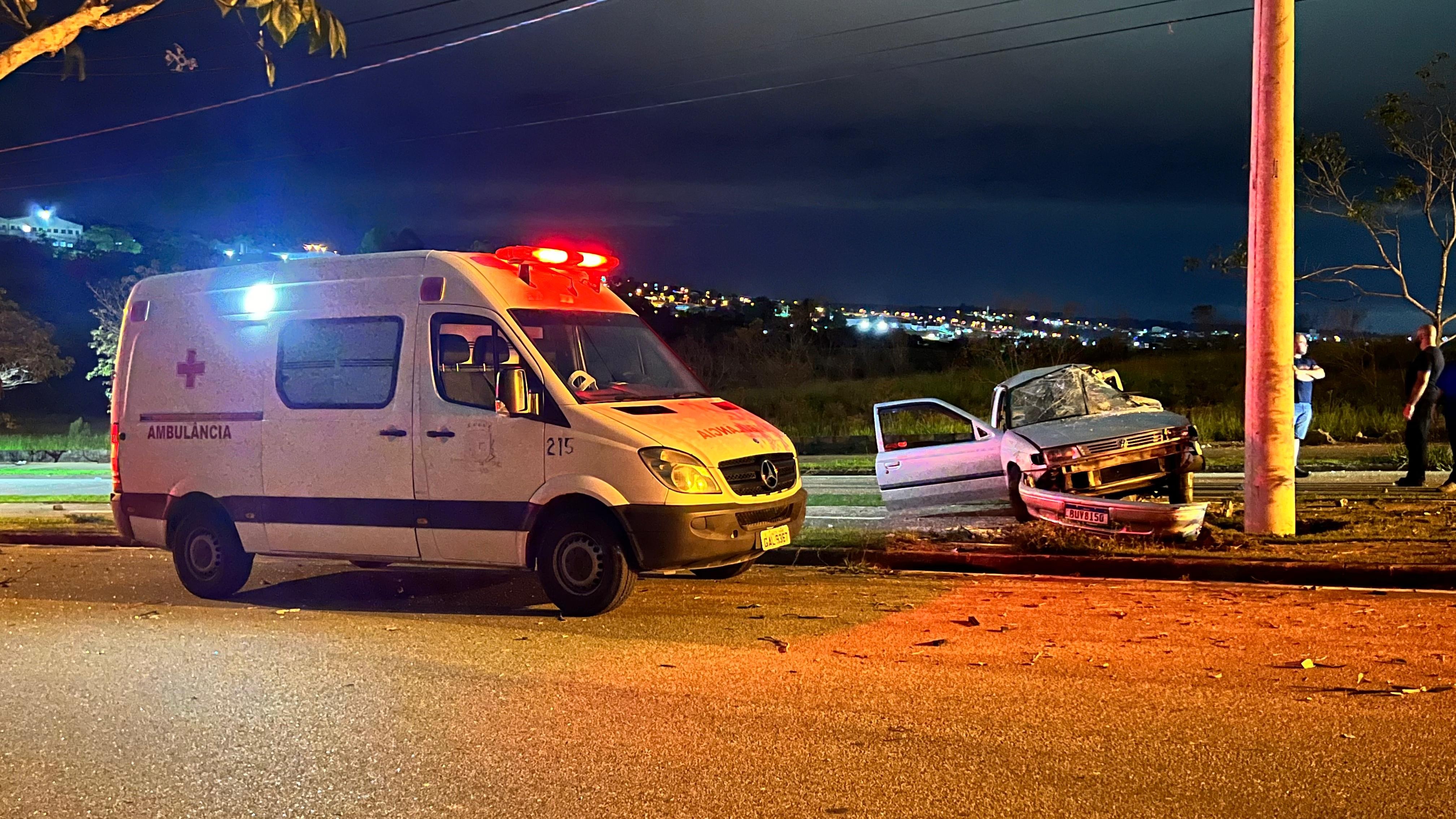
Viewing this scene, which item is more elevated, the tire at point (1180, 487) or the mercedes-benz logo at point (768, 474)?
the mercedes-benz logo at point (768, 474)

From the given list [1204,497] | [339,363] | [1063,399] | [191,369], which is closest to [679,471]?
[339,363]

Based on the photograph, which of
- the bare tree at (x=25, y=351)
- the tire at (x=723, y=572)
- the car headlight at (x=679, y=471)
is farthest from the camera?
the bare tree at (x=25, y=351)

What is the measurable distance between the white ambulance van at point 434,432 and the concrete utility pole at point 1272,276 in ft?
14.4

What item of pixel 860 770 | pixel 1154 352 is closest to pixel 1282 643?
pixel 860 770

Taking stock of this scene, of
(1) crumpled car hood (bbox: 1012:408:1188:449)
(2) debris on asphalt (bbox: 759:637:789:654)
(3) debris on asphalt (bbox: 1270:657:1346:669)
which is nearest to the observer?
(3) debris on asphalt (bbox: 1270:657:1346:669)

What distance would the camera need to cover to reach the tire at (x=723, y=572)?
913 cm

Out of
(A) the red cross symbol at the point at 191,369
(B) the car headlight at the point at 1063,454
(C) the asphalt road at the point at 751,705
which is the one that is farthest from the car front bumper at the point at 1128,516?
(A) the red cross symbol at the point at 191,369

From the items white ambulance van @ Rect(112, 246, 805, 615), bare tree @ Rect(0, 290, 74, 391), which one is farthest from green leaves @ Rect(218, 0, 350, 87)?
bare tree @ Rect(0, 290, 74, 391)

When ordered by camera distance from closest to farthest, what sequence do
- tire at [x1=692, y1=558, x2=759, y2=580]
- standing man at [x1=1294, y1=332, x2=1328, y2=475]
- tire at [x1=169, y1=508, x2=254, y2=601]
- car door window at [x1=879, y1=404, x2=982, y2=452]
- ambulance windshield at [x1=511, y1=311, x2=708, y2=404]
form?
ambulance windshield at [x1=511, y1=311, x2=708, y2=404], tire at [x1=692, y1=558, x2=759, y2=580], tire at [x1=169, y1=508, x2=254, y2=601], car door window at [x1=879, y1=404, x2=982, y2=452], standing man at [x1=1294, y1=332, x2=1328, y2=475]

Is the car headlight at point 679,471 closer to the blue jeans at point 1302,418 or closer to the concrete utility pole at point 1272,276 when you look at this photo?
the concrete utility pole at point 1272,276

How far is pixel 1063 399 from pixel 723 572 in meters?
5.08

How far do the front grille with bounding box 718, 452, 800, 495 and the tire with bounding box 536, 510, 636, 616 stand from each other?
2.68ft

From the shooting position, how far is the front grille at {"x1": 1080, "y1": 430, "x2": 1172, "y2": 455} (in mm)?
11438

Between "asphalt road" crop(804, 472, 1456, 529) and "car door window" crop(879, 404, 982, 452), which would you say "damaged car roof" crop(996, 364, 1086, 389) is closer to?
"car door window" crop(879, 404, 982, 452)
